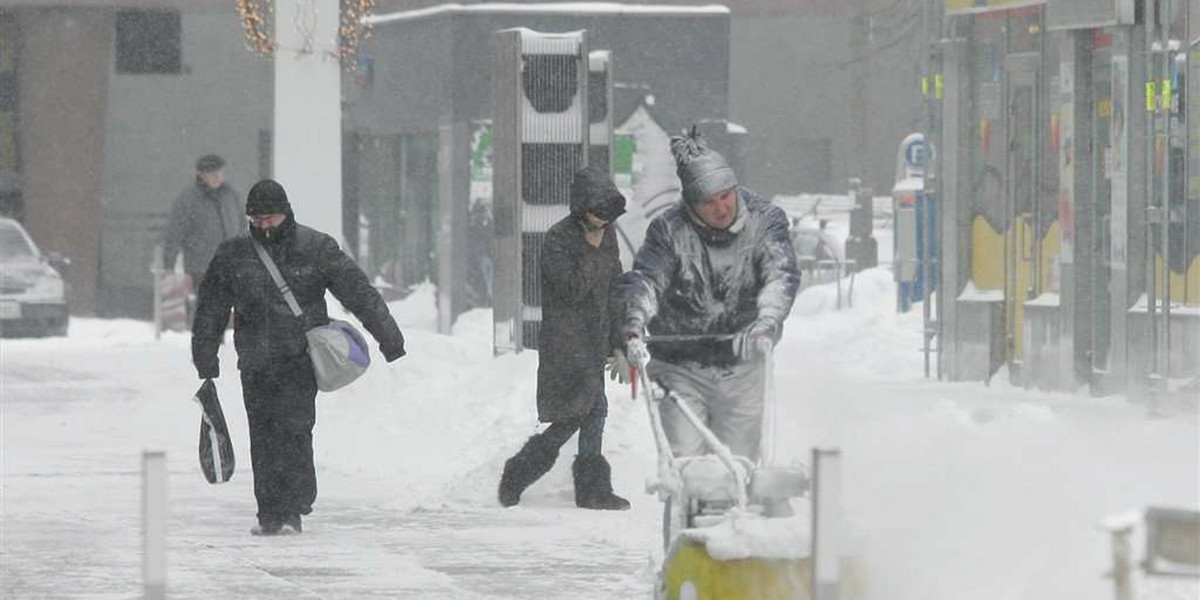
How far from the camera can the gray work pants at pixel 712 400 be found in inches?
395

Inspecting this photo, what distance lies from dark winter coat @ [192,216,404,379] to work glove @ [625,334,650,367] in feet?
11.7

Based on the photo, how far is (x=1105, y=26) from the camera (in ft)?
66.0

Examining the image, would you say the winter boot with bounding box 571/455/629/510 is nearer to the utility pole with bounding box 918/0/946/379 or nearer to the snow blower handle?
the snow blower handle

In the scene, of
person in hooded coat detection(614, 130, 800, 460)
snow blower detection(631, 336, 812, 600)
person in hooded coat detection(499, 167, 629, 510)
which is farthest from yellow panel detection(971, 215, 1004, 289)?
snow blower detection(631, 336, 812, 600)

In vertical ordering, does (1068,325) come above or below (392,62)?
below

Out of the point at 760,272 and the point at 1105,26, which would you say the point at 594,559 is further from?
the point at 1105,26

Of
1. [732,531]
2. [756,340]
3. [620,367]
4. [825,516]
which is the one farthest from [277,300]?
[825,516]

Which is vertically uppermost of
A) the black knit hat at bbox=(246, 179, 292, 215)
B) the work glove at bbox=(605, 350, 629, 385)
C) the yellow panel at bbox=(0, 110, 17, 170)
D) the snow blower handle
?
the yellow panel at bbox=(0, 110, 17, 170)

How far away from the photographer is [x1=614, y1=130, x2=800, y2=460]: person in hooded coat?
390 inches

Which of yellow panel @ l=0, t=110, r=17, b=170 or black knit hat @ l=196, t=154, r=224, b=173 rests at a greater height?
yellow panel @ l=0, t=110, r=17, b=170

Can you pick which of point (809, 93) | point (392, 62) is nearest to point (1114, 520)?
point (392, 62)

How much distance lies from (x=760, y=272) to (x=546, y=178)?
26.1 ft

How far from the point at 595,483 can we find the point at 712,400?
154 inches

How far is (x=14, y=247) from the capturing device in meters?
31.6
